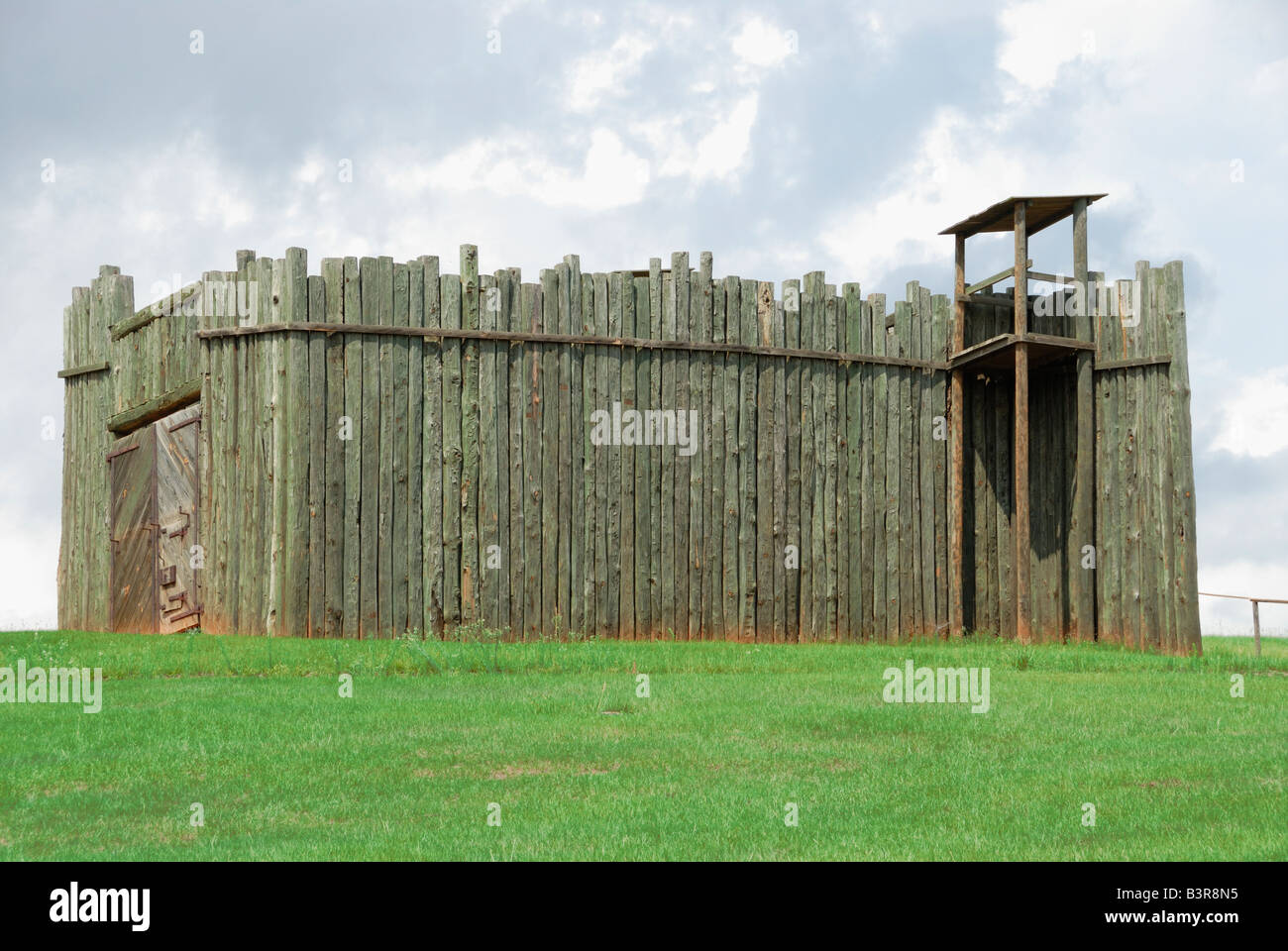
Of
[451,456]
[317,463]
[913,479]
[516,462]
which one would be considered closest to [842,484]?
[913,479]

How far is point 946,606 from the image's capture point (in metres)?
15.3

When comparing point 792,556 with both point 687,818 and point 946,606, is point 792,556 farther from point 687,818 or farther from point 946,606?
point 687,818

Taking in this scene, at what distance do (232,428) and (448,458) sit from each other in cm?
263

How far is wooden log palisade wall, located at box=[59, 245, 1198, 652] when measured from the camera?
1315 cm

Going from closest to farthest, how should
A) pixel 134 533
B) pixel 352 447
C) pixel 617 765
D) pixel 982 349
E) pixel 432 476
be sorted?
pixel 617 765 → pixel 352 447 → pixel 432 476 → pixel 982 349 → pixel 134 533

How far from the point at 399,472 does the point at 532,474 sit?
1542mm

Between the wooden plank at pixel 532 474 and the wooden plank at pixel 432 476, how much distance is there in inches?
38.3

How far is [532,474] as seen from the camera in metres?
13.5

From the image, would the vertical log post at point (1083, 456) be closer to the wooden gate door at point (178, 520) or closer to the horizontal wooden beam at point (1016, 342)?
the horizontal wooden beam at point (1016, 342)

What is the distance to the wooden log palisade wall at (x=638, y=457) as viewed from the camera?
13.1 metres

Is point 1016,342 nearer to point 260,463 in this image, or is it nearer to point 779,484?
point 779,484

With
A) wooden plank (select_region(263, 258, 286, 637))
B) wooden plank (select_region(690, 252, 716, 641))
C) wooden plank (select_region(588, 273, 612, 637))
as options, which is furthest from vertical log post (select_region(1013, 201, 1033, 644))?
wooden plank (select_region(263, 258, 286, 637))

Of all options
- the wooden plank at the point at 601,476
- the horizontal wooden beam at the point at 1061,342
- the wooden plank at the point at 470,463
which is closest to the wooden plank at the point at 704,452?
the wooden plank at the point at 601,476
